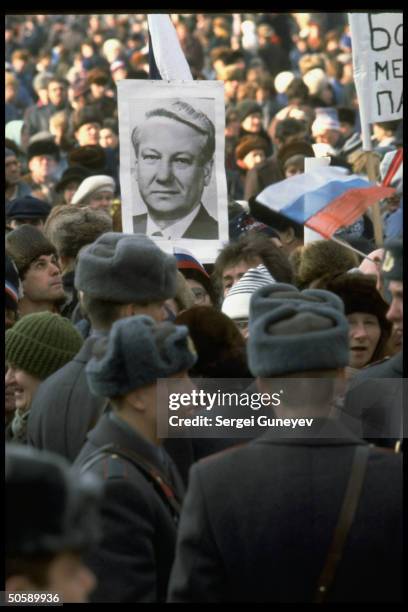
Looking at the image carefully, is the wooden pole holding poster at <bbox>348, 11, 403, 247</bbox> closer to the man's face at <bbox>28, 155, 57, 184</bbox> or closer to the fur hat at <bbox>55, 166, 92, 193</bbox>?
the fur hat at <bbox>55, 166, 92, 193</bbox>

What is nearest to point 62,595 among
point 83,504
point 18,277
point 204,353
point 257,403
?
point 83,504

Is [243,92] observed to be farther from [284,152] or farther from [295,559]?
[295,559]

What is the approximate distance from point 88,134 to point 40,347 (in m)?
9.49

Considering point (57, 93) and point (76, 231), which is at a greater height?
point (57, 93)

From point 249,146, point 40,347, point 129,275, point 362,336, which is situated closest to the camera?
point 129,275

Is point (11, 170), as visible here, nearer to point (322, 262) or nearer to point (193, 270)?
point (193, 270)

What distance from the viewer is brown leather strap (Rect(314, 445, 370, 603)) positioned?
3.47 metres

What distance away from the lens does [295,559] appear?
11.4ft

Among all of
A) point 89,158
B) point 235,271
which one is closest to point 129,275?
point 235,271

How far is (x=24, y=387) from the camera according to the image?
5160mm

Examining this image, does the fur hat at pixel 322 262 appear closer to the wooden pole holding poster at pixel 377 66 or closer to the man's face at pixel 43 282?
the wooden pole holding poster at pixel 377 66

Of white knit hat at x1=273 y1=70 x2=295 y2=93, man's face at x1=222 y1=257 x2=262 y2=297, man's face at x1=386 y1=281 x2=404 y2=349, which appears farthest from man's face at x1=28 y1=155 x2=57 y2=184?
man's face at x1=386 y1=281 x2=404 y2=349

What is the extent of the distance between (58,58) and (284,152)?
1430 cm

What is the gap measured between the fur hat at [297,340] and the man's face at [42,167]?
990cm
